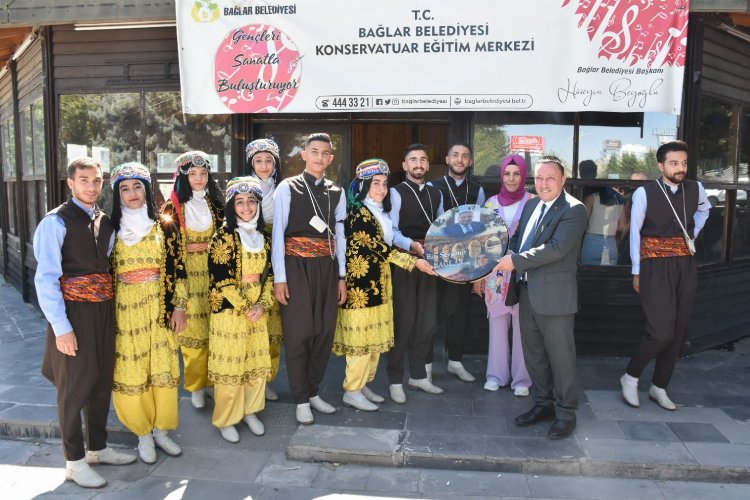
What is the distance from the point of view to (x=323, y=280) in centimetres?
395

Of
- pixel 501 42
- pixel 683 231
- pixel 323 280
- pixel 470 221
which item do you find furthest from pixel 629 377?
pixel 501 42

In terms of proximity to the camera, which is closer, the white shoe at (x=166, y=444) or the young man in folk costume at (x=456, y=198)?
the white shoe at (x=166, y=444)

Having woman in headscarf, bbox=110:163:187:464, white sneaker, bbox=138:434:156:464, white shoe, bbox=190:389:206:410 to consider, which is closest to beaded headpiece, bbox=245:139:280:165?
woman in headscarf, bbox=110:163:187:464

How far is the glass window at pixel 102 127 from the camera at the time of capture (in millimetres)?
5891

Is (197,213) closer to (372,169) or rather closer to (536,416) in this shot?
(372,169)

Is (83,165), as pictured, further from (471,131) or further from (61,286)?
(471,131)

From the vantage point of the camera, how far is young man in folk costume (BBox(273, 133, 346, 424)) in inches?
152

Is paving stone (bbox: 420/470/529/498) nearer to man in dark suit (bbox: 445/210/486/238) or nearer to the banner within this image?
man in dark suit (bbox: 445/210/486/238)

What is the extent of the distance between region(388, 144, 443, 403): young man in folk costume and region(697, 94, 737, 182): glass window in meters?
2.83

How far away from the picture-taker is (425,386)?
178 inches

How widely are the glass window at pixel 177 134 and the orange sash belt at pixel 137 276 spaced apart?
255 cm

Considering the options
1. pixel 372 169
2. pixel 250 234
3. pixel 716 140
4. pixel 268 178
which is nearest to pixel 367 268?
pixel 372 169

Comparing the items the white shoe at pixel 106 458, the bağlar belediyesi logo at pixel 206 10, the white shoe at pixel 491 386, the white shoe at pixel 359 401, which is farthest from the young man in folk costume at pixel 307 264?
the bağlar belediyesi logo at pixel 206 10

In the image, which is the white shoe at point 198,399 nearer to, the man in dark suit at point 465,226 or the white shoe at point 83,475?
the white shoe at point 83,475
